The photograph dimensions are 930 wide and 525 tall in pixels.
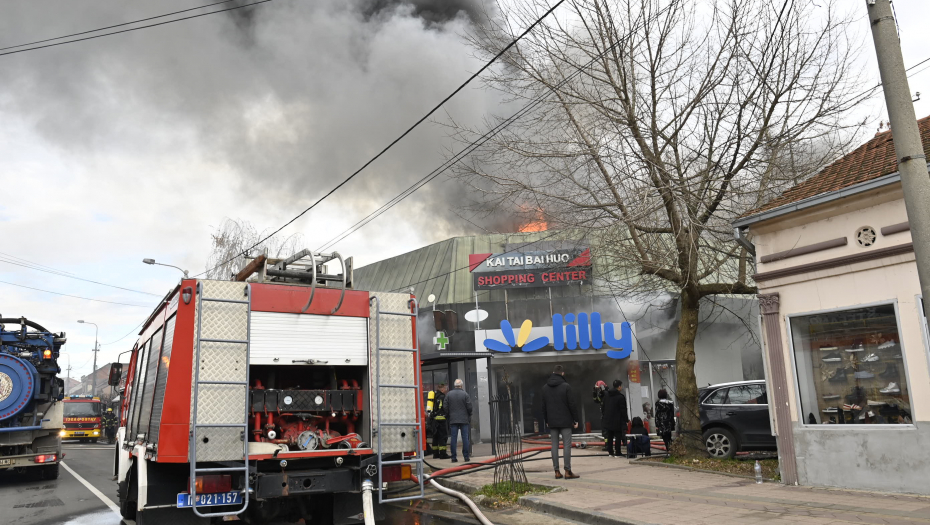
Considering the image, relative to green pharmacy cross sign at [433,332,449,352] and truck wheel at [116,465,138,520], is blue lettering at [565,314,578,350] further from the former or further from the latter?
truck wheel at [116,465,138,520]

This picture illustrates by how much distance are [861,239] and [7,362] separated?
14.7 metres

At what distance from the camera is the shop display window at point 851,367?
8609 mm

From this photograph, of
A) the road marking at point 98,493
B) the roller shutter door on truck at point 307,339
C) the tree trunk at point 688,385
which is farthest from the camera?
the tree trunk at point 688,385

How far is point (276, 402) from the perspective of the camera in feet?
22.4

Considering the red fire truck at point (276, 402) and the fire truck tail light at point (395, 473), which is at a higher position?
the red fire truck at point (276, 402)

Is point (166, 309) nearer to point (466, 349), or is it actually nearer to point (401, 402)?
point (401, 402)

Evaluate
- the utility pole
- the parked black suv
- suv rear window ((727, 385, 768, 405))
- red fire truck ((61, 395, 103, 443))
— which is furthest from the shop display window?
red fire truck ((61, 395, 103, 443))

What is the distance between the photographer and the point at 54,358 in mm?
14703

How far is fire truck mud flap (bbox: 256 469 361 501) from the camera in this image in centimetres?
641

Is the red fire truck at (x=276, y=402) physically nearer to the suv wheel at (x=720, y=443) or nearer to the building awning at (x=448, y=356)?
the suv wheel at (x=720, y=443)

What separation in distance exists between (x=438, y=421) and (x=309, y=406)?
804 centimetres

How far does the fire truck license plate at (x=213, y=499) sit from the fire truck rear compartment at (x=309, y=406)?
62 cm

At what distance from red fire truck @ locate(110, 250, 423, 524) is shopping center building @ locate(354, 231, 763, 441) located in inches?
517

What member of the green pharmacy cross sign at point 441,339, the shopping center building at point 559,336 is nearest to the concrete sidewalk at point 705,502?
the green pharmacy cross sign at point 441,339
